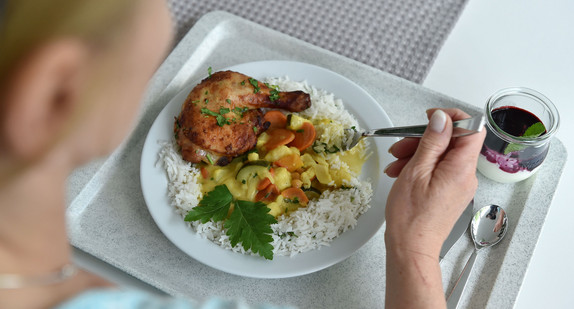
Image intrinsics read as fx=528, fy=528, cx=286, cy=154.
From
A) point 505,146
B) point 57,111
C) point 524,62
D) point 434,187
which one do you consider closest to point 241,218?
point 434,187

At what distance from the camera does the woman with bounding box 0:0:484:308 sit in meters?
0.49

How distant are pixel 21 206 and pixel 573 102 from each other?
1864 mm

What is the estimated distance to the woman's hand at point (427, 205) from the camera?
125 cm

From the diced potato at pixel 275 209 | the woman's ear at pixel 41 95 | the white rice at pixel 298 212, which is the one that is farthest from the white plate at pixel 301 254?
the woman's ear at pixel 41 95

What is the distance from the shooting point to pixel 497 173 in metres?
1.57

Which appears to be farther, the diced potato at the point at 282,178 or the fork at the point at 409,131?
the diced potato at the point at 282,178

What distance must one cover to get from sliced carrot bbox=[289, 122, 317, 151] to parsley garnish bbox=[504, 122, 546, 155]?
55 centimetres

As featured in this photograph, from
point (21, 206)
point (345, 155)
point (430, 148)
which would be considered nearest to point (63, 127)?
point (21, 206)

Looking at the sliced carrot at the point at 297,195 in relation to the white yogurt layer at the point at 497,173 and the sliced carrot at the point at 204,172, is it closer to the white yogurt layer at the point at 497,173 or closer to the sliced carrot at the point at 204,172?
the sliced carrot at the point at 204,172

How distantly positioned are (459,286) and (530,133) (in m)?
0.48

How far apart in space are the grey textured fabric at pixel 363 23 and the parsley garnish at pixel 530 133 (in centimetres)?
52

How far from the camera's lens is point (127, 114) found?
61cm

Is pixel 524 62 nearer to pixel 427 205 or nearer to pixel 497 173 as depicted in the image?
pixel 497 173

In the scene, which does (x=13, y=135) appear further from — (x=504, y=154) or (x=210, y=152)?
(x=504, y=154)
